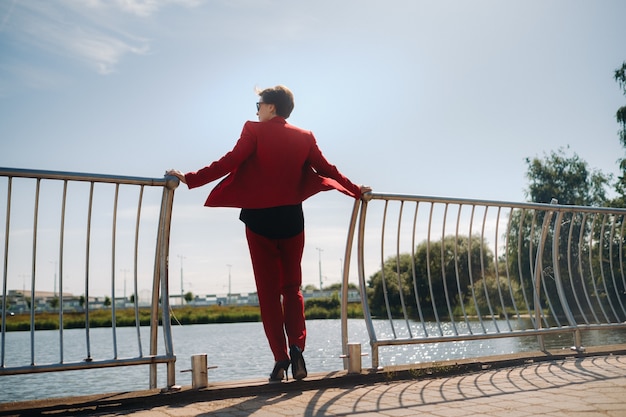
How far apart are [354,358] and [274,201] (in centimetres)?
114

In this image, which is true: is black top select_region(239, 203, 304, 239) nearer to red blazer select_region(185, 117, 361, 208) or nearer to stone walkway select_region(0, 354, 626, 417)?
red blazer select_region(185, 117, 361, 208)

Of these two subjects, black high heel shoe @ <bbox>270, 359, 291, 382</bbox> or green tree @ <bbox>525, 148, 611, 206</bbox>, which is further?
green tree @ <bbox>525, 148, 611, 206</bbox>

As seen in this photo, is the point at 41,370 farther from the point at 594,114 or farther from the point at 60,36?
the point at 594,114

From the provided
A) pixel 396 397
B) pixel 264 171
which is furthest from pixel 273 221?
pixel 396 397

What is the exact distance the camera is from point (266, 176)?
3.64m

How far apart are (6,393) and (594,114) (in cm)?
3061

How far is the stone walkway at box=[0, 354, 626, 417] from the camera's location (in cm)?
277

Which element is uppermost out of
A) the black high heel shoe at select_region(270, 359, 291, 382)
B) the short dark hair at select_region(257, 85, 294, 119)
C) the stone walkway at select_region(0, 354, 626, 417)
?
the short dark hair at select_region(257, 85, 294, 119)

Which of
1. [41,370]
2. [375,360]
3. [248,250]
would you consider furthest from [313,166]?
[41,370]

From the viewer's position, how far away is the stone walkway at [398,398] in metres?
2.77

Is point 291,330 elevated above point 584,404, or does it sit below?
above

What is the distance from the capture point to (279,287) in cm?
374

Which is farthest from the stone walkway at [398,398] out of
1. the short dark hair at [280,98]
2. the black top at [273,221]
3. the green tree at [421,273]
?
the short dark hair at [280,98]

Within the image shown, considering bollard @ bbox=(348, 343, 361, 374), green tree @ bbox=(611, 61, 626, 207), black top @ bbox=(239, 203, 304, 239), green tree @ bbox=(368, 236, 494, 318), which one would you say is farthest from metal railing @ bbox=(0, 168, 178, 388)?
green tree @ bbox=(611, 61, 626, 207)
